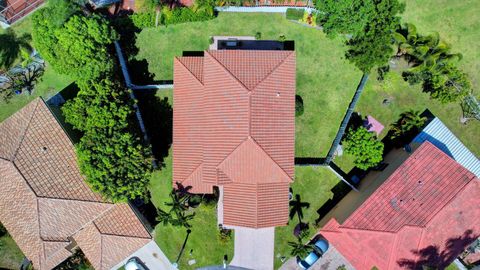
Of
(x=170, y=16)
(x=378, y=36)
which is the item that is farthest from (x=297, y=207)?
(x=170, y=16)

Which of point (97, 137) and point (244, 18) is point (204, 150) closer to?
point (97, 137)

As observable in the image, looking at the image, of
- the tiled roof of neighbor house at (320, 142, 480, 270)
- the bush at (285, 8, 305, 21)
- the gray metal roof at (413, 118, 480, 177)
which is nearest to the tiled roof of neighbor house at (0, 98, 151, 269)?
the tiled roof of neighbor house at (320, 142, 480, 270)

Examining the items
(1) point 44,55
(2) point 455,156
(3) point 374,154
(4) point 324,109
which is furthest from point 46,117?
(2) point 455,156

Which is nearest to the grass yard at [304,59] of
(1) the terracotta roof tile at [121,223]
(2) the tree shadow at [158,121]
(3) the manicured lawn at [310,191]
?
(3) the manicured lawn at [310,191]

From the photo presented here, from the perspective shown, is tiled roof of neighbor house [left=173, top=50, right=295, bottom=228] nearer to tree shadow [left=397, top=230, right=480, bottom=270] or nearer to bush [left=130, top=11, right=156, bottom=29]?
bush [left=130, top=11, right=156, bottom=29]

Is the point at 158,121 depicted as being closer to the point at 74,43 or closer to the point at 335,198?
the point at 74,43
